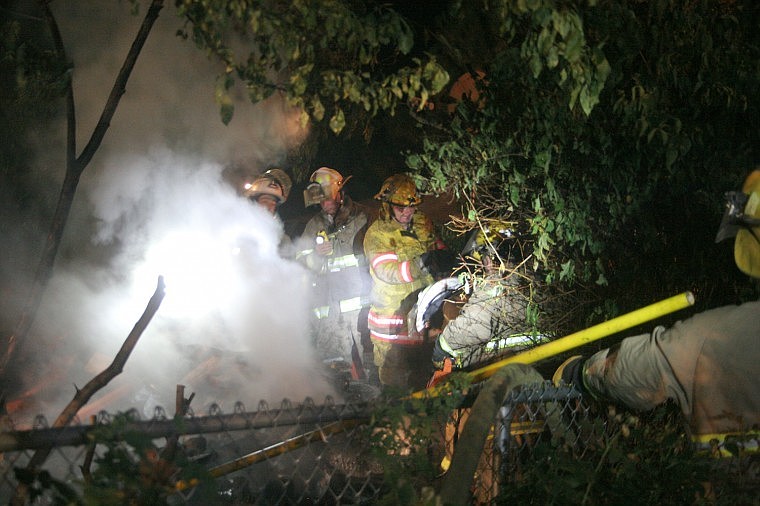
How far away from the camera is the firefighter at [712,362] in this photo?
2473 millimetres

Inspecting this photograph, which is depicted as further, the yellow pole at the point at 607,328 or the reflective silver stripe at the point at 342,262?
the reflective silver stripe at the point at 342,262

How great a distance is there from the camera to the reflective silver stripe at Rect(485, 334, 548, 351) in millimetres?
4949

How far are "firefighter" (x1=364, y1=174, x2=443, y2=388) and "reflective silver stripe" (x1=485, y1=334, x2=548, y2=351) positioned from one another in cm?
199

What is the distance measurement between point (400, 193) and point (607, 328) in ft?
15.4

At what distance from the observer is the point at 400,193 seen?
7.25 metres

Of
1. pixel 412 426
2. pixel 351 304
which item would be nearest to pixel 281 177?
pixel 351 304

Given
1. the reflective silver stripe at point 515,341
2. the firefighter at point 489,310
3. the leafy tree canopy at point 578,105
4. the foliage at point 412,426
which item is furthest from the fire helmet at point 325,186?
the foliage at point 412,426

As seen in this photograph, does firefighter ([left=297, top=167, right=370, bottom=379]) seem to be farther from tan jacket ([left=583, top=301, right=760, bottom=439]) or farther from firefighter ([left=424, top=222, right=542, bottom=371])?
tan jacket ([left=583, top=301, right=760, bottom=439])

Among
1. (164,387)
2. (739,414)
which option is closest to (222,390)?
(164,387)

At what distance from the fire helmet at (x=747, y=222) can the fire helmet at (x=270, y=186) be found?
7179 mm

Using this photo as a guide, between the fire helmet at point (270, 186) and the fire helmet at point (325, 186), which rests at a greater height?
the fire helmet at point (270, 186)

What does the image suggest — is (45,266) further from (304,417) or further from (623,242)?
(623,242)

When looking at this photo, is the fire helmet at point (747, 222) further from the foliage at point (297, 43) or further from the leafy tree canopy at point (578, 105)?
the foliage at point (297, 43)

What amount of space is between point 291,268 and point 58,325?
324 centimetres
